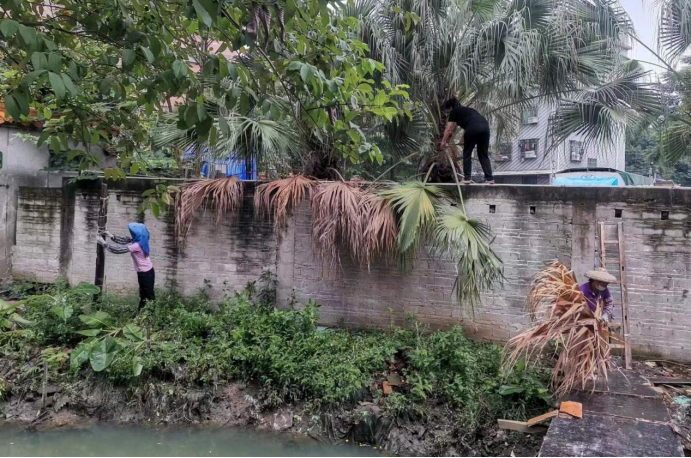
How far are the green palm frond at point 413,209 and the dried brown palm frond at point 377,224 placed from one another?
0.09 m

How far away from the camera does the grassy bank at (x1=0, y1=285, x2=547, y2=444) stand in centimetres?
554

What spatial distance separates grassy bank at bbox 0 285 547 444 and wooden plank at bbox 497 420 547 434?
0.88 feet

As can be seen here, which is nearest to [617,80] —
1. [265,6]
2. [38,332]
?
[265,6]

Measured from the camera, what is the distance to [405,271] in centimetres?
706

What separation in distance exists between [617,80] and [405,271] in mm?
3924

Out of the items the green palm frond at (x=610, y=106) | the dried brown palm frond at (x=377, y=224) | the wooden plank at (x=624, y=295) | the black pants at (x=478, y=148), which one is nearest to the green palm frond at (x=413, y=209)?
the dried brown palm frond at (x=377, y=224)

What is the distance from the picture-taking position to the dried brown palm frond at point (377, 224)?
660 cm

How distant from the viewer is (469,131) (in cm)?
709

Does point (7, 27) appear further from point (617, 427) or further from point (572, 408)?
point (617, 427)

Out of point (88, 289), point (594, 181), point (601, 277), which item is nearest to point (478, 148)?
point (601, 277)

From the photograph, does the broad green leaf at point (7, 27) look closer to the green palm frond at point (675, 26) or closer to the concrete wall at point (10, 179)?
the concrete wall at point (10, 179)

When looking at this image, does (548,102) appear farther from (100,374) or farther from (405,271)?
(100,374)

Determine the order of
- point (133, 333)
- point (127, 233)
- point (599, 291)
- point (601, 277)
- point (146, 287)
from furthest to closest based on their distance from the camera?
point (127, 233), point (146, 287), point (133, 333), point (599, 291), point (601, 277)

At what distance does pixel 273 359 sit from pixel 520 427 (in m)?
2.59
